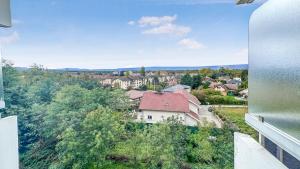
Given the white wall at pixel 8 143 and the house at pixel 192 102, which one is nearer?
the white wall at pixel 8 143

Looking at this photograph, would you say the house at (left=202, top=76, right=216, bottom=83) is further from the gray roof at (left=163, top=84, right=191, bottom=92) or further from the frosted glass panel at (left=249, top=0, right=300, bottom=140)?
the frosted glass panel at (left=249, top=0, right=300, bottom=140)

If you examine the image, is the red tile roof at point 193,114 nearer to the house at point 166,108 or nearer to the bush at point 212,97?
the house at point 166,108

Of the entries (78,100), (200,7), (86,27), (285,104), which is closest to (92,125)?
(78,100)

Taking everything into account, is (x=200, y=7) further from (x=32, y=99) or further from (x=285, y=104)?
(x=285, y=104)

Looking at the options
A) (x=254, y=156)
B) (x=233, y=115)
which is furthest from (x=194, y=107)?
(x=254, y=156)

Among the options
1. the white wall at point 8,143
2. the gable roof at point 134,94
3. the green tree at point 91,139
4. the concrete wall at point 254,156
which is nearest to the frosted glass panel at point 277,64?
the concrete wall at point 254,156

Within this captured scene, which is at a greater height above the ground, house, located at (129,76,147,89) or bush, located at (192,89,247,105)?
house, located at (129,76,147,89)

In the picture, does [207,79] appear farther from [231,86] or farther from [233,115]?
[233,115]

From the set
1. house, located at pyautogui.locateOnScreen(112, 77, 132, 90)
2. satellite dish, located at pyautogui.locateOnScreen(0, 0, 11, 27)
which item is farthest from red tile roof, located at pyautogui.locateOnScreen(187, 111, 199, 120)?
satellite dish, located at pyautogui.locateOnScreen(0, 0, 11, 27)
